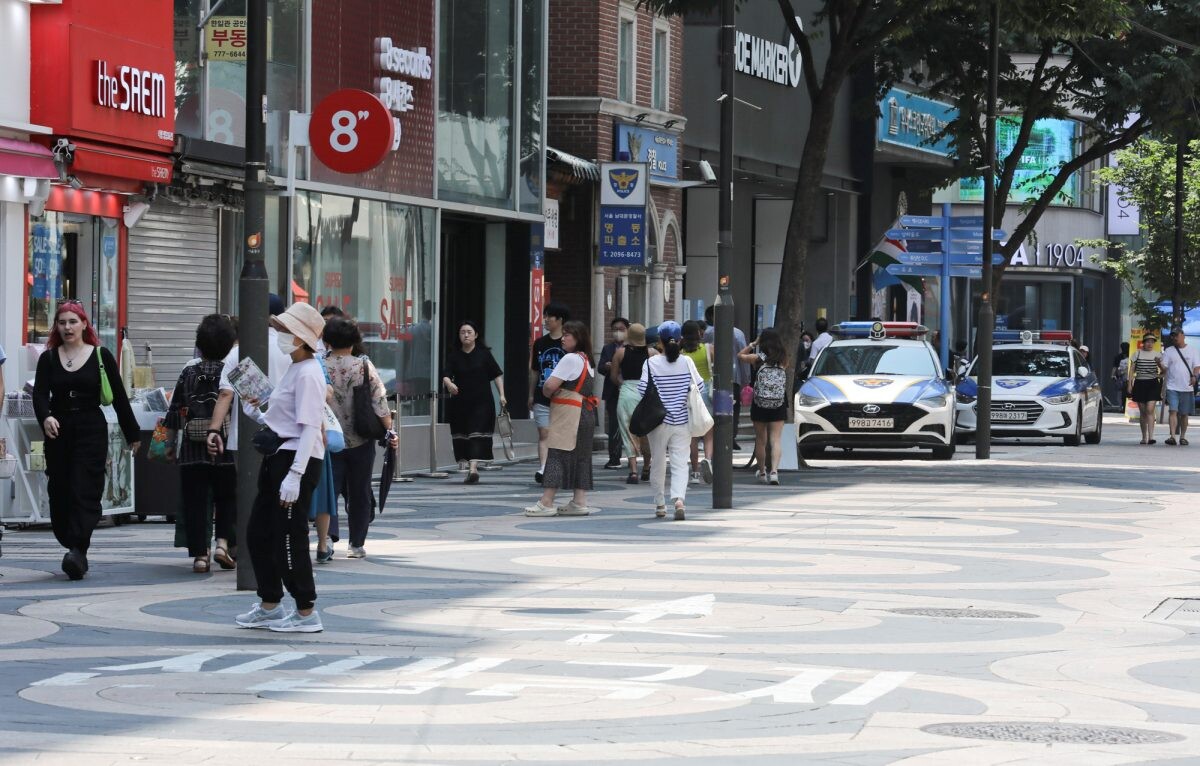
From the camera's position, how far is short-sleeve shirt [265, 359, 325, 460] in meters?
11.0

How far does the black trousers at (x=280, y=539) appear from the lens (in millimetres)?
10812

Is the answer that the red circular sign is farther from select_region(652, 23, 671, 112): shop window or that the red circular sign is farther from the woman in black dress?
select_region(652, 23, 671, 112): shop window

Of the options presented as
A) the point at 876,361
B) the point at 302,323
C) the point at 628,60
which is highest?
the point at 628,60

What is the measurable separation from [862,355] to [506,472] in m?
6.32

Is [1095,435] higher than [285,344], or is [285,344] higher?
[285,344]

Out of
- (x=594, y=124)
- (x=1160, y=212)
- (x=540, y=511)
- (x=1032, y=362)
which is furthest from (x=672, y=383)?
(x=1160, y=212)

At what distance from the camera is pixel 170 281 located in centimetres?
2070

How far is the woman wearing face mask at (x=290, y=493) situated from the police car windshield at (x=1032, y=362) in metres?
25.1

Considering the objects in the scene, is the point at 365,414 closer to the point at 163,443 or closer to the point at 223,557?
the point at 163,443

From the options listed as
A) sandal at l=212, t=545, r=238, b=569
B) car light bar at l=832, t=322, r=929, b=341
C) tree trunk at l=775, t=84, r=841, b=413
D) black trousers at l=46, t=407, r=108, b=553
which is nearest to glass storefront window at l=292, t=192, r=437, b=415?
tree trunk at l=775, t=84, r=841, b=413

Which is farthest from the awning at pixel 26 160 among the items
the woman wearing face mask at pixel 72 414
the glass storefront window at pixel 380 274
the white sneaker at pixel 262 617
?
the white sneaker at pixel 262 617

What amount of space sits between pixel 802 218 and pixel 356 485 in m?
12.7

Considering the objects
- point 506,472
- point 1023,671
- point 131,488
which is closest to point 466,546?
point 131,488

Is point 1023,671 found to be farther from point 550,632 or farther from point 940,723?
point 550,632
